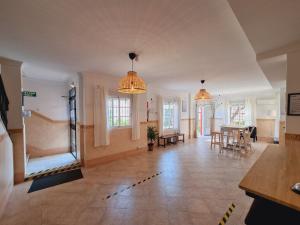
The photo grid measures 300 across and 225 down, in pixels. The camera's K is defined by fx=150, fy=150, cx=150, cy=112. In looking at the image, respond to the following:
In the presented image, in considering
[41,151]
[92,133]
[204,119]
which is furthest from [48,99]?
[204,119]

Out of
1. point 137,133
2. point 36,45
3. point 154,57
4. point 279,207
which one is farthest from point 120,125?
point 279,207

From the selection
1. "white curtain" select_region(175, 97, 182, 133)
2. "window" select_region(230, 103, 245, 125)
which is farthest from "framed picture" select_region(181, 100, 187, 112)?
"window" select_region(230, 103, 245, 125)

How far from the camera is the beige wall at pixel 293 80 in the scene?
6.77ft

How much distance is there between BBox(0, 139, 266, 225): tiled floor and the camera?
194 cm

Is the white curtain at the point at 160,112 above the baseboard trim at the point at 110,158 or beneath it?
above

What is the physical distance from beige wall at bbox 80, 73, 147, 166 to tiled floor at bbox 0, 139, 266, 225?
38 cm

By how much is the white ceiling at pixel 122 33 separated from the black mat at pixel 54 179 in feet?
7.79

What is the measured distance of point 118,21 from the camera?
162cm

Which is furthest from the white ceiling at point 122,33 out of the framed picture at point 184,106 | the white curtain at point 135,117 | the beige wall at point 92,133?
the framed picture at point 184,106

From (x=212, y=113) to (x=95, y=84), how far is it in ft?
22.9

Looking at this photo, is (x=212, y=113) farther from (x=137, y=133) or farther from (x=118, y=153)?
(x=118, y=153)

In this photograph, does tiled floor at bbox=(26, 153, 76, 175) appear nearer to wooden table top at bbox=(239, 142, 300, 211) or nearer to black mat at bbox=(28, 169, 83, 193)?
black mat at bbox=(28, 169, 83, 193)

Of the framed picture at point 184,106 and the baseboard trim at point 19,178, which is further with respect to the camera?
the framed picture at point 184,106

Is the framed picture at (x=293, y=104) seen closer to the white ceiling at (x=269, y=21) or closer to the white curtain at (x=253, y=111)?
the white ceiling at (x=269, y=21)
